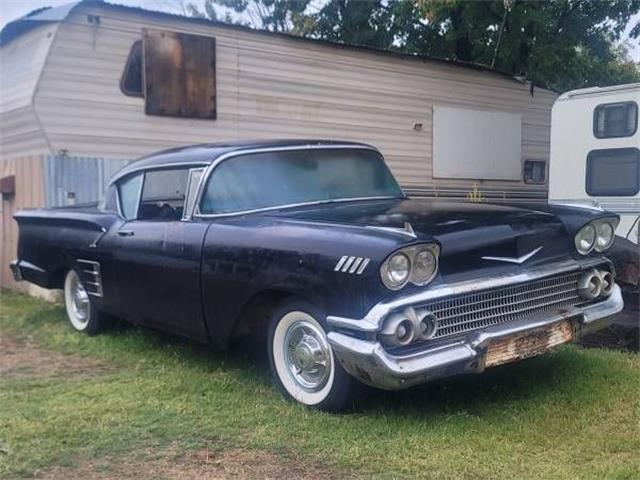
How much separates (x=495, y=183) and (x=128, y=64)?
681cm

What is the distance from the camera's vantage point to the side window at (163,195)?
5176 millimetres

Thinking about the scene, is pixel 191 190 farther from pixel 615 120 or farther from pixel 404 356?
pixel 615 120

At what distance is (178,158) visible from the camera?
18.1 ft

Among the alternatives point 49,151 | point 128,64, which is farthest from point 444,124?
point 49,151

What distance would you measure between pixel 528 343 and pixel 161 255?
248 cm

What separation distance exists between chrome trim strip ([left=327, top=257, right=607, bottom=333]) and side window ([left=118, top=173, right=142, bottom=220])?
2.72 meters

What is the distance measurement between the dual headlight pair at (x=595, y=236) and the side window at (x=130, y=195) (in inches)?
131

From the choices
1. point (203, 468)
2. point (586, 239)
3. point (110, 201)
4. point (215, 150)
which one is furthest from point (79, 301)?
point (586, 239)

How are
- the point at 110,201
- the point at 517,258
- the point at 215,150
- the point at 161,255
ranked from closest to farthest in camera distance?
the point at 517,258
the point at 161,255
the point at 215,150
the point at 110,201

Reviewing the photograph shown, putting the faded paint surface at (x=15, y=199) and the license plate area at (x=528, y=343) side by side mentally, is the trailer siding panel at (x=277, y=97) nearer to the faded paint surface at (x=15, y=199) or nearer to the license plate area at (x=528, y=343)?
the faded paint surface at (x=15, y=199)

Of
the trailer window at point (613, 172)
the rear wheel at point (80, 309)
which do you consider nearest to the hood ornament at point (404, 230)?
the rear wheel at point (80, 309)

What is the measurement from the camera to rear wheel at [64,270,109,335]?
20.8 ft

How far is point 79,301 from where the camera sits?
6625 mm

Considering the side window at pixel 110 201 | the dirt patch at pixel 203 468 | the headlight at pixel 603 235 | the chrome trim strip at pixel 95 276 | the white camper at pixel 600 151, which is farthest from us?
the white camper at pixel 600 151
